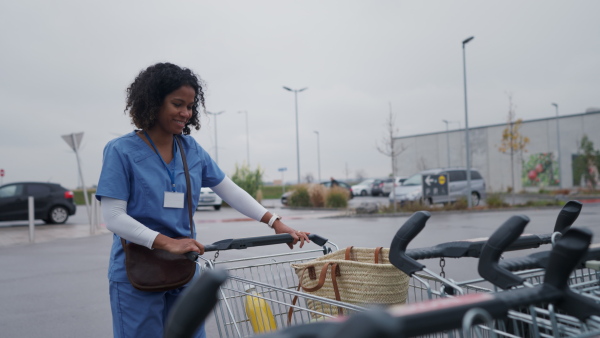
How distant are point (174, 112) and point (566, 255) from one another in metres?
1.83

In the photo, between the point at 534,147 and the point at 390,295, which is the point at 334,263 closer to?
the point at 390,295

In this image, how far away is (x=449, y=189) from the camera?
23375 mm

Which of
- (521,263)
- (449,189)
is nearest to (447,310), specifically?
(521,263)

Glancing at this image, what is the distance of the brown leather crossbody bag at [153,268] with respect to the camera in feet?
7.98

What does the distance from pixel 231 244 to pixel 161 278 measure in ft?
1.28

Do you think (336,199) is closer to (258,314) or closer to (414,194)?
(414,194)

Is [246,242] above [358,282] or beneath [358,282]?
above

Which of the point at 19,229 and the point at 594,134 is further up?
the point at 594,134

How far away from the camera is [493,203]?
22.5 metres

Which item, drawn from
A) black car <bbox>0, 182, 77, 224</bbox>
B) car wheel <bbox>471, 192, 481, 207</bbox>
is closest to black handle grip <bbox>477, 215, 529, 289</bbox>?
black car <bbox>0, 182, 77, 224</bbox>

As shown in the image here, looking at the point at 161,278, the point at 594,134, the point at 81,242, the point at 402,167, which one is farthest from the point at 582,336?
the point at 402,167

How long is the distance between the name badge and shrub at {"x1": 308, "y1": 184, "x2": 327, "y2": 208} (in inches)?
935

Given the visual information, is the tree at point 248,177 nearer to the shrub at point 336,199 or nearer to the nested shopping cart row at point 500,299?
the shrub at point 336,199

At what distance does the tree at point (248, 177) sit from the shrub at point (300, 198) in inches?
232
